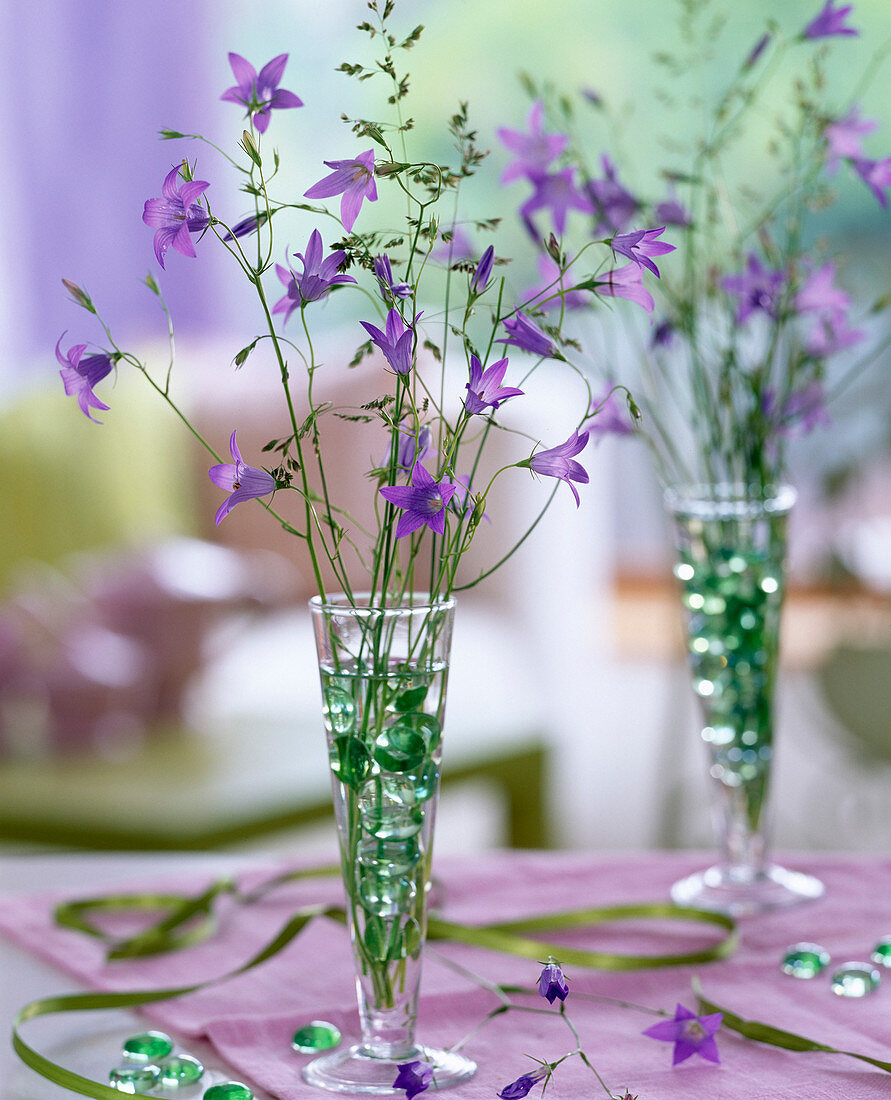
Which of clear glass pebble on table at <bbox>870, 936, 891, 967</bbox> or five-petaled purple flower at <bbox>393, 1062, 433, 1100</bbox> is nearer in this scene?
five-petaled purple flower at <bbox>393, 1062, 433, 1100</bbox>

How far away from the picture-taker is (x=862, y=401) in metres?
4.45

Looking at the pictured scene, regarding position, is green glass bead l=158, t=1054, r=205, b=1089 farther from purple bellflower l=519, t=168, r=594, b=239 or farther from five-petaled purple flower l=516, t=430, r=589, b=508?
purple bellflower l=519, t=168, r=594, b=239

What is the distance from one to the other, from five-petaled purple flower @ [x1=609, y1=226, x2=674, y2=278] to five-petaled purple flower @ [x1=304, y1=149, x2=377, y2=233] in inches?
3.8

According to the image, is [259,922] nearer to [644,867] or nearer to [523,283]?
[644,867]

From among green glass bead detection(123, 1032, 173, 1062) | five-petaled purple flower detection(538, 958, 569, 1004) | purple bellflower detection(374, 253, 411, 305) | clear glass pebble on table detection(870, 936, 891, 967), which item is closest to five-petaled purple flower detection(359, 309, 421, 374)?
purple bellflower detection(374, 253, 411, 305)

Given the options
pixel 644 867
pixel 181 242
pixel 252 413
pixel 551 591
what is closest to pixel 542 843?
pixel 551 591

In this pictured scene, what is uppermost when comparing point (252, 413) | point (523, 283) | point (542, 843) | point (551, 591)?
point (523, 283)

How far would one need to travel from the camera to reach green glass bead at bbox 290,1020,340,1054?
2.23 ft

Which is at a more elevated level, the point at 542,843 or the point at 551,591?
the point at 551,591

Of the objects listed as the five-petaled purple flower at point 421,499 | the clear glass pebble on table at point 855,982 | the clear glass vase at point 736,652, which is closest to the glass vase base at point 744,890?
the clear glass vase at point 736,652

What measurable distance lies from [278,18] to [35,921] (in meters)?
5.64

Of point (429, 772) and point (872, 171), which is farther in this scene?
point (872, 171)

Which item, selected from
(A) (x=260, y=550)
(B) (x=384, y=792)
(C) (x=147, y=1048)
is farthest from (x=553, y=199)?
(A) (x=260, y=550)

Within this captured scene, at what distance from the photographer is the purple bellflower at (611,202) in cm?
87
